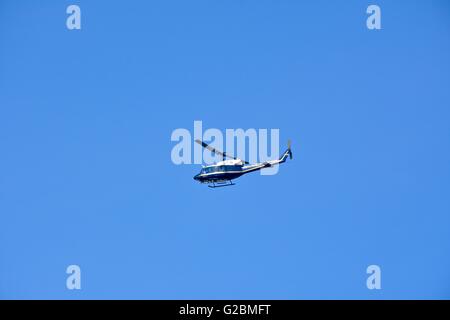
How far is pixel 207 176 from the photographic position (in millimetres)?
90500
